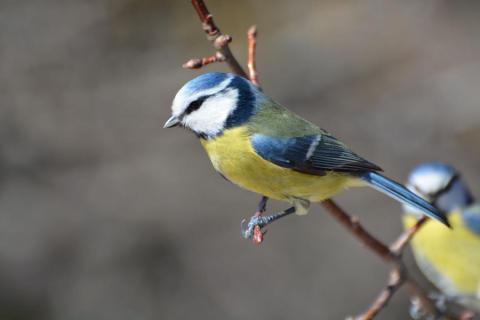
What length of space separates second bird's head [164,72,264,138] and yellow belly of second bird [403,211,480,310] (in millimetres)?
1326

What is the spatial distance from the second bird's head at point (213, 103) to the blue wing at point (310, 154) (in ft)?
0.28

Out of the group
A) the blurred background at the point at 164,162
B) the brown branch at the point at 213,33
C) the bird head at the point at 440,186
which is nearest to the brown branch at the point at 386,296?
the brown branch at the point at 213,33

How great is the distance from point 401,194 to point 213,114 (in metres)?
0.55

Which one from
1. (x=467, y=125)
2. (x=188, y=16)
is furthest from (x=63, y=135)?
(x=467, y=125)

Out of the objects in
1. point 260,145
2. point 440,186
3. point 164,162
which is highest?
point 260,145

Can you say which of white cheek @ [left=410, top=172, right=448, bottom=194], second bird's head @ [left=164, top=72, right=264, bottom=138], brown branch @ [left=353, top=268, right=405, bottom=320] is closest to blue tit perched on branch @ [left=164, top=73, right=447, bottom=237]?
second bird's head @ [left=164, top=72, right=264, bottom=138]

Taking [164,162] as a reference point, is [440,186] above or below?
above

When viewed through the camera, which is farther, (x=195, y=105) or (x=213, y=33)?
(x=195, y=105)

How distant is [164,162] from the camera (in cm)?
430

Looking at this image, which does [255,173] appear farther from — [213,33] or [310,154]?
[213,33]

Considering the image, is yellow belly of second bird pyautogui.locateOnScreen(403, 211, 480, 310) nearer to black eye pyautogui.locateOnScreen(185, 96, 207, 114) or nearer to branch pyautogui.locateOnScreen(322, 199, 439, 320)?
branch pyautogui.locateOnScreen(322, 199, 439, 320)

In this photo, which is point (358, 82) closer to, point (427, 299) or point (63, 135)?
point (63, 135)

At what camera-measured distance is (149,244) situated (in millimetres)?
4066

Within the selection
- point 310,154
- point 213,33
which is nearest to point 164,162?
point 310,154
